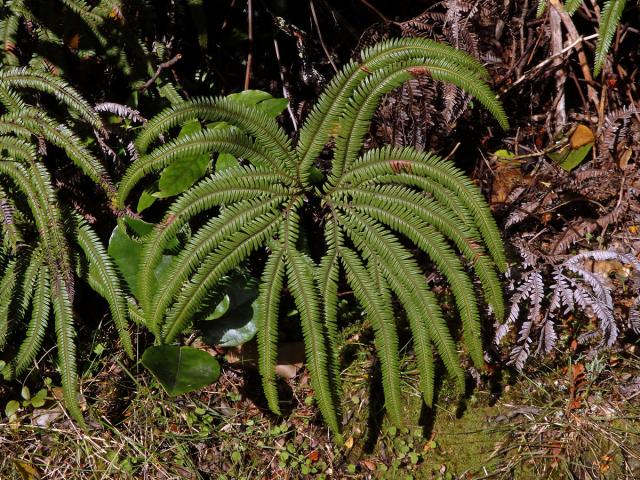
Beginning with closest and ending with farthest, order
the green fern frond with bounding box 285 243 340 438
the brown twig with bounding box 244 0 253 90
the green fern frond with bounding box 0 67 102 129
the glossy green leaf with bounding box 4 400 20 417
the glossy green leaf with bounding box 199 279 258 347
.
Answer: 1. the green fern frond with bounding box 285 243 340 438
2. the green fern frond with bounding box 0 67 102 129
3. the glossy green leaf with bounding box 199 279 258 347
4. the glossy green leaf with bounding box 4 400 20 417
5. the brown twig with bounding box 244 0 253 90

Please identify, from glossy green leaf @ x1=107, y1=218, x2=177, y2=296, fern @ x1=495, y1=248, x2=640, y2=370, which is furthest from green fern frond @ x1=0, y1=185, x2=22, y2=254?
fern @ x1=495, y1=248, x2=640, y2=370

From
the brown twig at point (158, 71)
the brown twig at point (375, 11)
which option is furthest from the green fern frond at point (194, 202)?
the brown twig at point (375, 11)

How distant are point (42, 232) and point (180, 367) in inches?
30.5

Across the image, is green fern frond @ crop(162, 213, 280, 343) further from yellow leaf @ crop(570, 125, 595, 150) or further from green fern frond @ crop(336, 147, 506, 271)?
yellow leaf @ crop(570, 125, 595, 150)

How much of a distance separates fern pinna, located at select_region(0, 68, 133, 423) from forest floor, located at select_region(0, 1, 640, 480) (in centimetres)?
43

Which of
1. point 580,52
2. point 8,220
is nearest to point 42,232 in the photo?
point 8,220

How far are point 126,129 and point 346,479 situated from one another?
184 cm

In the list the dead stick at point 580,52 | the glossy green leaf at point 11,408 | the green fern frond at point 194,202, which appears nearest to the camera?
the green fern frond at point 194,202

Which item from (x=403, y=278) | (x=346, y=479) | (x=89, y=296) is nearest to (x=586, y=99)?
(x=403, y=278)

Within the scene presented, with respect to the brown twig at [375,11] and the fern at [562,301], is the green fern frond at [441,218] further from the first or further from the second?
the brown twig at [375,11]

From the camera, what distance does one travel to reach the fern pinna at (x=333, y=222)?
2.52 meters

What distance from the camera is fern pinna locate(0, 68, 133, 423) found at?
259 cm

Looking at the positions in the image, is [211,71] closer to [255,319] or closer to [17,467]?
[255,319]

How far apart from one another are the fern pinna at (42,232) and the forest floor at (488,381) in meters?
0.43
